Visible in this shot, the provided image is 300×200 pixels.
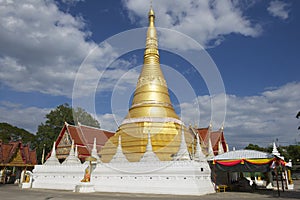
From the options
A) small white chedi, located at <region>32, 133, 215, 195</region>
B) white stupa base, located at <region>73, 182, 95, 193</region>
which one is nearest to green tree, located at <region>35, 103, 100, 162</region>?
small white chedi, located at <region>32, 133, 215, 195</region>

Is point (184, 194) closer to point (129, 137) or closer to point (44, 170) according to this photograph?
point (129, 137)

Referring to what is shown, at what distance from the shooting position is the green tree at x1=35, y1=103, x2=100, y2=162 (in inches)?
1687

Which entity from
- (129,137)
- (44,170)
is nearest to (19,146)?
(44,170)

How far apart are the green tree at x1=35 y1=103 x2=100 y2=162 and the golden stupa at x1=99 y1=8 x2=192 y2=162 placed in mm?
21658

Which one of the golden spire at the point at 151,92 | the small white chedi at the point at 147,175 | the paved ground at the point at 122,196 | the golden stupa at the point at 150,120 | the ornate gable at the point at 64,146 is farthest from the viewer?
the ornate gable at the point at 64,146

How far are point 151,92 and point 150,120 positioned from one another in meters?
3.27

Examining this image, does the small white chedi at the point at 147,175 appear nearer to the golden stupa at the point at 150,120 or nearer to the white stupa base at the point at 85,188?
the white stupa base at the point at 85,188

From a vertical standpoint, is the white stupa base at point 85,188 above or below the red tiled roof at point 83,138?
below

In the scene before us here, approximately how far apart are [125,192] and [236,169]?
8.01 meters

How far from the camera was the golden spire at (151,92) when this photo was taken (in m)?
24.3

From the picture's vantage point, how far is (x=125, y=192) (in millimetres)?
18672

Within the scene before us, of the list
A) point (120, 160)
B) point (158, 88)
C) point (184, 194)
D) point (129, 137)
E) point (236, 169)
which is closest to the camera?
point (184, 194)

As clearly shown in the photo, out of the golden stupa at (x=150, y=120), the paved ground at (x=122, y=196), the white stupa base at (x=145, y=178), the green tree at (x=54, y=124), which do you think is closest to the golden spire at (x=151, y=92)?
the golden stupa at (x=150, y=120)

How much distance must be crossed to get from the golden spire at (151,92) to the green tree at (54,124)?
2150 cm
